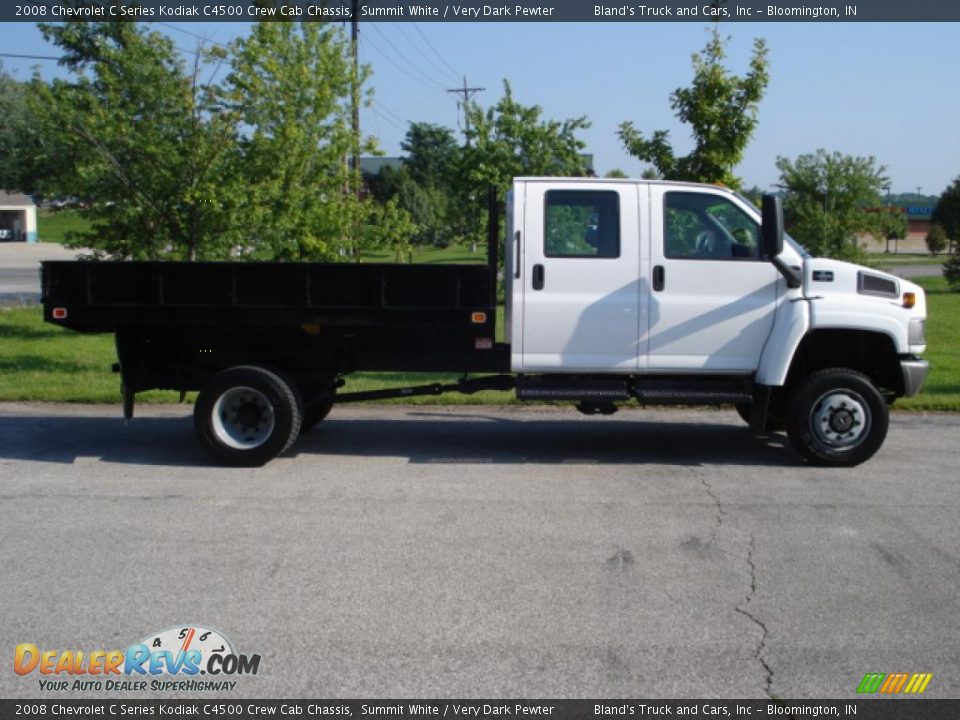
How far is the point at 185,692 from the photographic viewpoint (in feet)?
15.3

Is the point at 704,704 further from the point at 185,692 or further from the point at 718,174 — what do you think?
the point at 718,174

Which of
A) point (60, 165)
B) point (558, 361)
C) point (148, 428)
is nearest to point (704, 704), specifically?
point (558, 361)

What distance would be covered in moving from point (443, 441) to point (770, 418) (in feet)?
10.6

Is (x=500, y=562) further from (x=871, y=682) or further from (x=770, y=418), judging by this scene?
(x=770, y=418)

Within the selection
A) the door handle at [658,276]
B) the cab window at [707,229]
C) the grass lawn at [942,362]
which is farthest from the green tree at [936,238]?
the door handle at [658,276]

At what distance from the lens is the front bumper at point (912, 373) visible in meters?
8.89

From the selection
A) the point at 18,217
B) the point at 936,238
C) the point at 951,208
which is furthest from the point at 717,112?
the point at 18,217

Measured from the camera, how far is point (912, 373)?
8883 mm

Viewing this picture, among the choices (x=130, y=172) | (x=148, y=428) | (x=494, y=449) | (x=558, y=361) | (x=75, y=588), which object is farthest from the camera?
(x=130, y=172)

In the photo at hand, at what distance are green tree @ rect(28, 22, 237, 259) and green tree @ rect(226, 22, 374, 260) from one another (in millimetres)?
522

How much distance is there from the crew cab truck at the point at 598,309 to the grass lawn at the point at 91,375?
131 inches

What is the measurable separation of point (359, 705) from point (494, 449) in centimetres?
545

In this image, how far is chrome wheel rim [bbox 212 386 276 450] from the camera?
29.5 feet

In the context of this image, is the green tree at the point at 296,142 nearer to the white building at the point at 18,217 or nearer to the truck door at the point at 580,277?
the truck door at the point at 580,277
